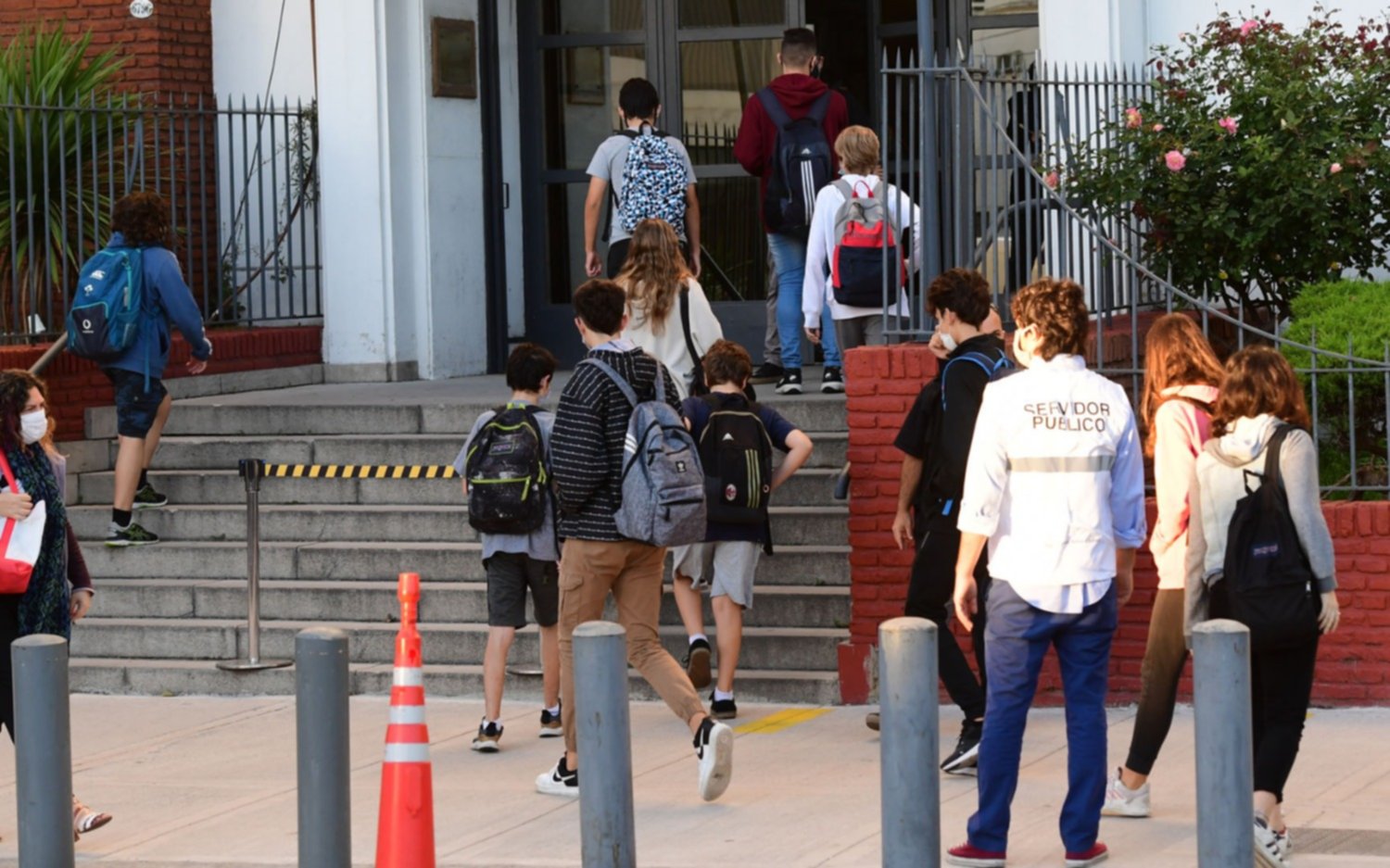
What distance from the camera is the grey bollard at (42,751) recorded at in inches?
255

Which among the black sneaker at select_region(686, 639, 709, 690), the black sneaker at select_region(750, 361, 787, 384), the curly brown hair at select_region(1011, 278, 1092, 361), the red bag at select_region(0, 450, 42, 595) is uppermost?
the curly brown hair at select_region(1011, 278, 1092, 361)

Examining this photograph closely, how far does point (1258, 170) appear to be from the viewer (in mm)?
10188

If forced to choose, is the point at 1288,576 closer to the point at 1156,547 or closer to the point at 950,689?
the point at 1156,547

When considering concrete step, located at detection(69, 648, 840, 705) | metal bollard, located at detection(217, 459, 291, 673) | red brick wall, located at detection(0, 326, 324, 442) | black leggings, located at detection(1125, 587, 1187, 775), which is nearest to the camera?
black leggings, located at detection(1125, 587, 1187, 775)

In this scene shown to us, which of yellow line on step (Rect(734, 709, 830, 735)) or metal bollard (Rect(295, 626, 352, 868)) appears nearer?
metal bollard (Rect(295, 626, 352, 868))

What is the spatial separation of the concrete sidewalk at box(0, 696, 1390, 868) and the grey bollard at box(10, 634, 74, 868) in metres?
A: 0.77

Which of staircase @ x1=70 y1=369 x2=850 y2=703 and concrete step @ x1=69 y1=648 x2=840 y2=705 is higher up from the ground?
staircase @ x1=70 y1=369 x2=850 y2=703

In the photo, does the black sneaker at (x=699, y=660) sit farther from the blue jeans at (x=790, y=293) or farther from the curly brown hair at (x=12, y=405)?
the curly brown hair at (x=12, y=405)

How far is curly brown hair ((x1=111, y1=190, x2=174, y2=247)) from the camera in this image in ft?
37.1

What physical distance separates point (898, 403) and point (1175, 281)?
193 centimetres

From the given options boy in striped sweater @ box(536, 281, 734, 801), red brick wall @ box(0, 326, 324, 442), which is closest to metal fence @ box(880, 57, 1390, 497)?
boy in striped sweater @ box(536, 281, 734, 801)

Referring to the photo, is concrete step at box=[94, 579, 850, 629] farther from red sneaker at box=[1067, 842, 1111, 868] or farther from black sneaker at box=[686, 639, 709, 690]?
red sneaker at box=[1067, 842, 1111, 868]

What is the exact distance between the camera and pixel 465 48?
47.0ft

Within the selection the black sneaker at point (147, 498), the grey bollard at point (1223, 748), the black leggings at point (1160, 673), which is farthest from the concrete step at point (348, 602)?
the grey bollard at point (1223, 748)
